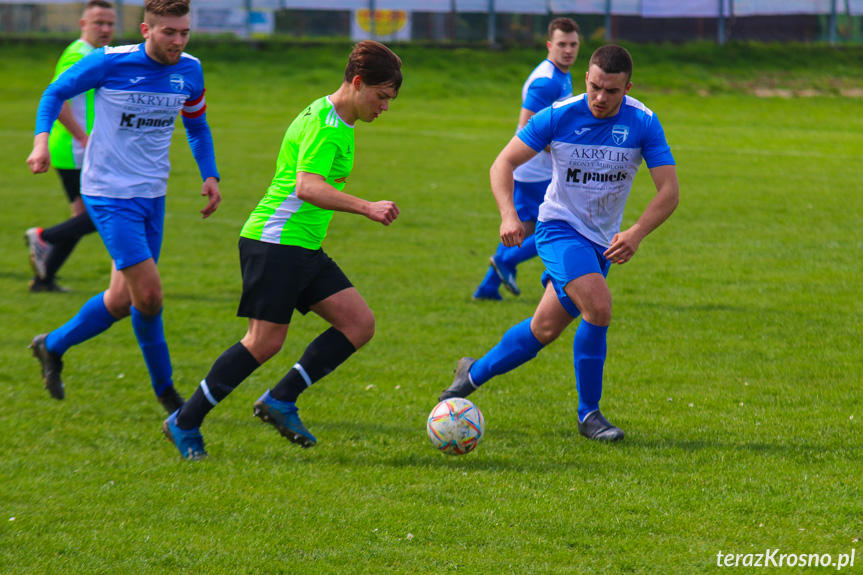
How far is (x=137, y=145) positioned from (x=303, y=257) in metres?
1.44

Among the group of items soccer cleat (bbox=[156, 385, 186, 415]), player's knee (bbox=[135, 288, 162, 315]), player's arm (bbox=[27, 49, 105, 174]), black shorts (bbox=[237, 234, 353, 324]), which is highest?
player's arm (bbox=[27, 49, 105, 174])

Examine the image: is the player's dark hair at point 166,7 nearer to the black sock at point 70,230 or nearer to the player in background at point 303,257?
the player in background at point 303,257

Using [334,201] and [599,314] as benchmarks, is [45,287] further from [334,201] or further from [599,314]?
[599,314]

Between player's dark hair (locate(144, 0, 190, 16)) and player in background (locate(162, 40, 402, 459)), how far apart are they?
3.22ft

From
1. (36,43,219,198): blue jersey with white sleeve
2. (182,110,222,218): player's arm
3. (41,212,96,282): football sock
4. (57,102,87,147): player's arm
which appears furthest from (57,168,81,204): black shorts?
(36,43,219,198): blue jersey with white sleeve

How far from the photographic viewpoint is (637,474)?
446cm

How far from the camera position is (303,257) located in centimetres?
460

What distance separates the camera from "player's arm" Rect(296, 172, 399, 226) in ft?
13.4

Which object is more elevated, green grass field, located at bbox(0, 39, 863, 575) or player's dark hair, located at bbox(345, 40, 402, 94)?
player's dark hair, located at bbox(345, 40, 402, 94)

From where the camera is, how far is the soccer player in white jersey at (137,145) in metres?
5.07

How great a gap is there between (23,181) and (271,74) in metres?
17.6

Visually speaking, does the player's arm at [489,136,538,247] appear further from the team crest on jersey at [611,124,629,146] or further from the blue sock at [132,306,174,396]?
the blue sock at [132,306,174,396]

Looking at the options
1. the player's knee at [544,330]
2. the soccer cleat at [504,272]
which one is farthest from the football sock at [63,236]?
the player's knee at [544,330]

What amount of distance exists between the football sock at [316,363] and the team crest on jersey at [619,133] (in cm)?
178
